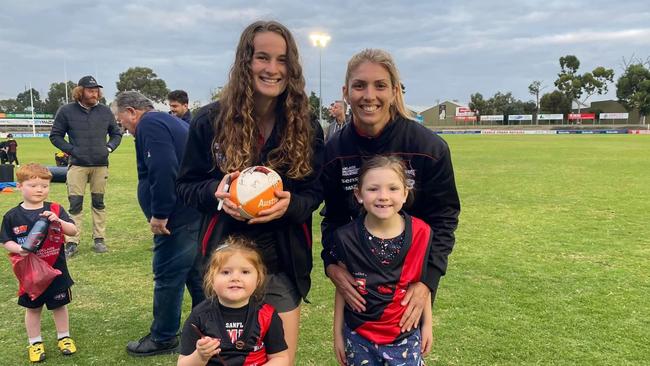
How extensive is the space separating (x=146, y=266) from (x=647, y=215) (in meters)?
9.16

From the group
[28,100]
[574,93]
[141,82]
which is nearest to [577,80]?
[574,93]

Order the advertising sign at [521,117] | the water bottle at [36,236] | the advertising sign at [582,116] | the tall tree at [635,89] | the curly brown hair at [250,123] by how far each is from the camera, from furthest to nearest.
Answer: the advertising sign at [521,117]
the advertising sign at [582,116]
the tall tree at [635,89]
the water bottle at [36,236]
the curly brown hair at [250,123]

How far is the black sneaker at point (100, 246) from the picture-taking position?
7.44 m

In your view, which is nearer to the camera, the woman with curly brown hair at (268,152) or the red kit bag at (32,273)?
the woman with curly brown hair at (268,152)

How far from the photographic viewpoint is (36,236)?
3982 mm

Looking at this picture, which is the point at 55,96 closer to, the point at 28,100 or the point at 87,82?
the point at 28,100

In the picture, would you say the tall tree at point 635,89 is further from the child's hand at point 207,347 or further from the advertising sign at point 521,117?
the child's hand at point 207,347

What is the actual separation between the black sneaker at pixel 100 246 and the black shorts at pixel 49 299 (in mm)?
3379

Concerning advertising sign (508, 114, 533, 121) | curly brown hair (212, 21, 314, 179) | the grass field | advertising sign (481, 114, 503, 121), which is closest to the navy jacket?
the grass field

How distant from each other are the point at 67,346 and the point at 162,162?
71.1 inches

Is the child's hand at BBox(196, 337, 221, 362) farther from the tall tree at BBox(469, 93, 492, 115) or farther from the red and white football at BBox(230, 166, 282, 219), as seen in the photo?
the tall tree at BBox(469, 93, 492, 115)

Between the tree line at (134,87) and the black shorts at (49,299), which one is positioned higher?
the tree line at (134,87)

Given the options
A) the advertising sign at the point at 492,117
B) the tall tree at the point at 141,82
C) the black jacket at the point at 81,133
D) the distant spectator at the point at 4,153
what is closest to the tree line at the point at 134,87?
the tall tree at the point at 141,82

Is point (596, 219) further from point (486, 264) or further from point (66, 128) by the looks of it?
point (66, 128)
